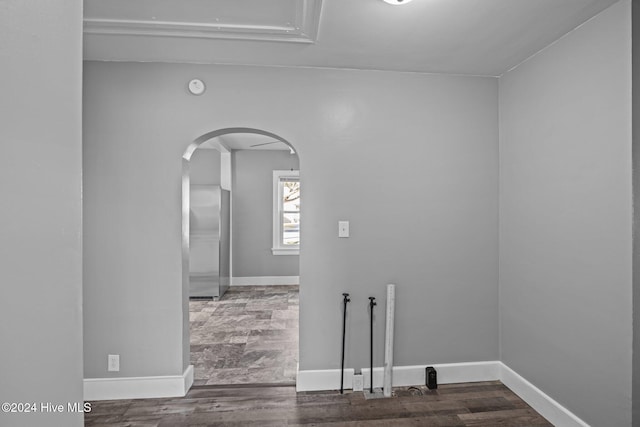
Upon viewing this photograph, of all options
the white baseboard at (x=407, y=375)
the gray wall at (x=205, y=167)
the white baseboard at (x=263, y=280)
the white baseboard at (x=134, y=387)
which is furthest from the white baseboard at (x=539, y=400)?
the gray wall at (x=205, y=167)

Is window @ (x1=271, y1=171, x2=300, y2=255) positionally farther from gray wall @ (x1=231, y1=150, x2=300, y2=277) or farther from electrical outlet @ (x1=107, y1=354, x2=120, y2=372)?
electrical outlet @ (x1=107, y1=354, x2=120, y2=372)

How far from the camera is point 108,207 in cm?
246

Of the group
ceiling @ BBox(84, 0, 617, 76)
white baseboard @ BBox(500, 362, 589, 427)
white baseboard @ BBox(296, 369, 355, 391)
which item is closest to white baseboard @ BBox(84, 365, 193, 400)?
white baseboard @ BBox(296, 369, 355, 391)

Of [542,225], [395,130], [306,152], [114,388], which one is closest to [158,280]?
[114,388]

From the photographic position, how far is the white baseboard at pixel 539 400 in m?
2.06

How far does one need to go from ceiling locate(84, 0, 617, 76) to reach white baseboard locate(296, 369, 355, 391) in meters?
2.32

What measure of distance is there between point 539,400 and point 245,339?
105 inches

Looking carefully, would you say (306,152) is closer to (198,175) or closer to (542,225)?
(542,225)

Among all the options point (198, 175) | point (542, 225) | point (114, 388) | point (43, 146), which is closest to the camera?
point (43, 146)

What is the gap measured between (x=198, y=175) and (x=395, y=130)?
4406mm

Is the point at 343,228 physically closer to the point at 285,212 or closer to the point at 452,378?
the point at 452,378

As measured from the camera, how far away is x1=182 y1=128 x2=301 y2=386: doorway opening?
3057 millimetres

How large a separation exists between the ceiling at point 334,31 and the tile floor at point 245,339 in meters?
2.49

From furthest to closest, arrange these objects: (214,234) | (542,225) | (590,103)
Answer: (214,234)
(542,225)
(590,103)
